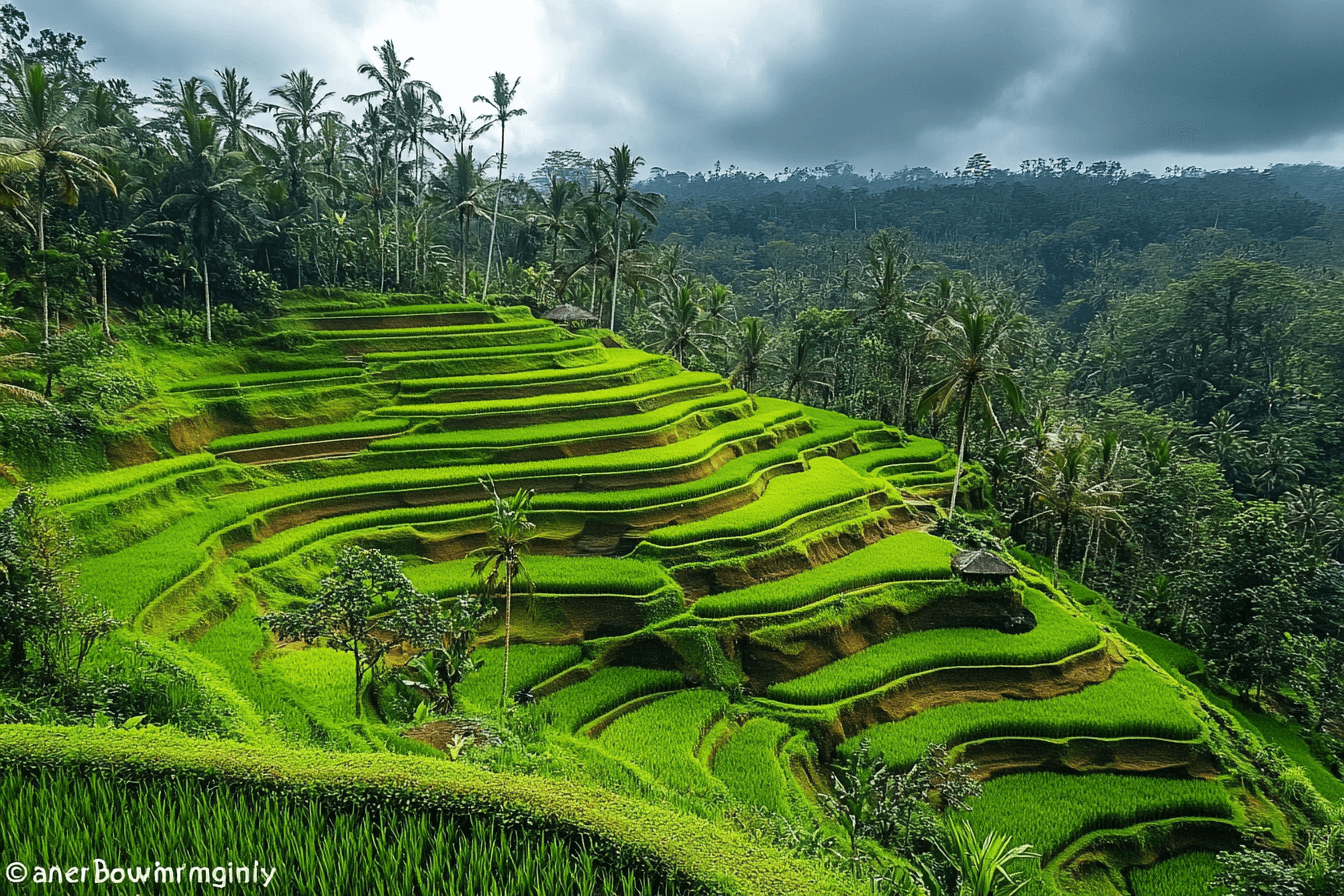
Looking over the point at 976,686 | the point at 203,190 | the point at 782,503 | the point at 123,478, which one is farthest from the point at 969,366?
the point at 203,190

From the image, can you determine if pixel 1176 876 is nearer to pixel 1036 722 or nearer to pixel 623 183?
pixel 1036 722

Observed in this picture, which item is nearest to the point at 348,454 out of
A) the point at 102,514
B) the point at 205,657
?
the point at 102,514

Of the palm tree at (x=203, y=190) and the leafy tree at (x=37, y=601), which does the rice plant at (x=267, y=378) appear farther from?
the leafy tree at (x=37, y=601)

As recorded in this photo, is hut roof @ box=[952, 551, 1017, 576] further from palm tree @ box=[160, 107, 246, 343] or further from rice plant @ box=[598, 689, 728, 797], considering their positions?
palm tree @ box=[160, 107, 246, 343]

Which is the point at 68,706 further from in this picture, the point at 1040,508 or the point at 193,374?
the point at 1040,508

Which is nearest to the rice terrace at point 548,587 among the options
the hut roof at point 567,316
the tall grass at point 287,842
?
the tall grass at point 287,842

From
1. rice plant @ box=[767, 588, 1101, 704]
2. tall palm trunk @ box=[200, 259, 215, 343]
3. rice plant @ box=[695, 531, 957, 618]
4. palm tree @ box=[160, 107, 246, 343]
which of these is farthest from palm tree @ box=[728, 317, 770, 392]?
palm tree @ box=[160, 107, 246, 343]
